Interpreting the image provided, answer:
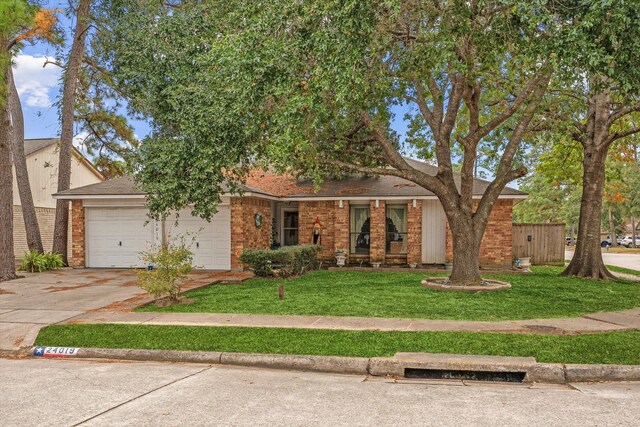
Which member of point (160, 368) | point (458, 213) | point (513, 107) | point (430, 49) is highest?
point (430, 49)

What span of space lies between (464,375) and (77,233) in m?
17.2

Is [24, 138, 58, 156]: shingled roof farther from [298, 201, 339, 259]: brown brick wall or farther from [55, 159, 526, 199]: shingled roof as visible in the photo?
[298, 201, 339, 259]: brown brick wall

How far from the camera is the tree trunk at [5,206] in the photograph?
16.5 meters

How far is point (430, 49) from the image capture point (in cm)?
1054

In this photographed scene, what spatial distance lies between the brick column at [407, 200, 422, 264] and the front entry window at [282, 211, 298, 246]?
16.2 ft

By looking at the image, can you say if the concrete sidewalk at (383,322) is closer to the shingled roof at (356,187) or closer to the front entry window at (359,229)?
the shingled roof at (356,187)

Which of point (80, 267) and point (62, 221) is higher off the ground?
point (62, 221)

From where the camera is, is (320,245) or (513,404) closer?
(513,404)

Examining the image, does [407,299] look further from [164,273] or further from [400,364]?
[164,273]

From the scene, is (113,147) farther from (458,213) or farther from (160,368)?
(160,368)

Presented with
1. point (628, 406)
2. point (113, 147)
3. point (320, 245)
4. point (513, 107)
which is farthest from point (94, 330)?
point (113, 147)

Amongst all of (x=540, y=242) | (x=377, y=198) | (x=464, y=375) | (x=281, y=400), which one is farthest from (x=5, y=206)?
(x=540, y=242)

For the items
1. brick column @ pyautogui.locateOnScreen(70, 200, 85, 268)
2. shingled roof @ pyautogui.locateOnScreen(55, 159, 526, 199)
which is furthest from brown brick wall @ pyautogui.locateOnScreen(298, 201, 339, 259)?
brick column @ pyautogui.locateOnScreen(70, 200, 85, 268)

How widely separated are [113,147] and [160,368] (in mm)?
19125
